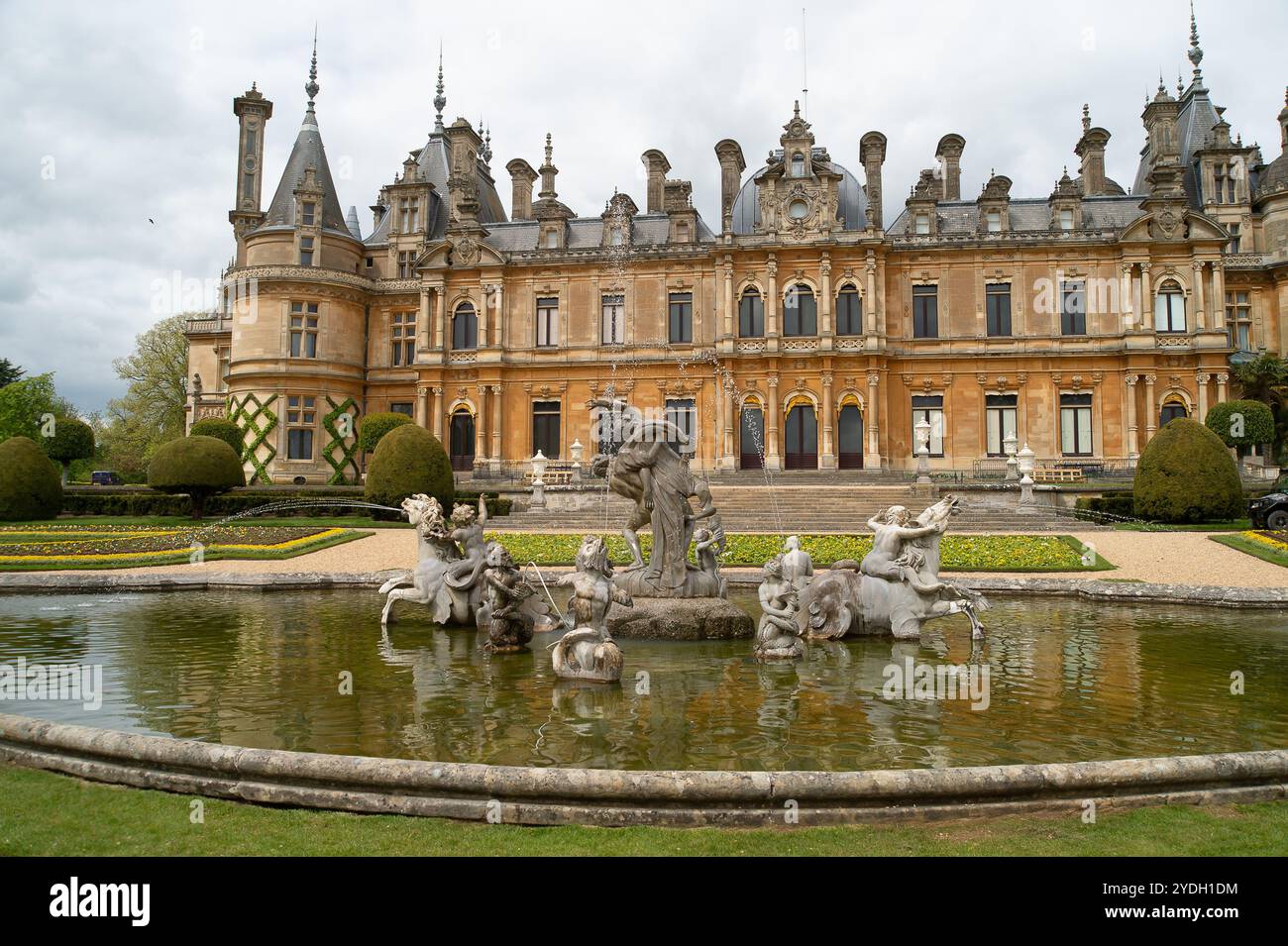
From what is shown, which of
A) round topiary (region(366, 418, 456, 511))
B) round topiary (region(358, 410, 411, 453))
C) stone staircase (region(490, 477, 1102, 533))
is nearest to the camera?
stone staircase (region(490, 477, 1102, 533))

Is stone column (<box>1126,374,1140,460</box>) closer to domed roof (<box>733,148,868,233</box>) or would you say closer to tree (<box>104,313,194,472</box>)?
domed roof (<box>733,148,868,233</box>)

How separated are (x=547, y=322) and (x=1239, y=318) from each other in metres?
33.0

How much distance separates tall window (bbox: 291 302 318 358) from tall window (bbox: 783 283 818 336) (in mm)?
23077

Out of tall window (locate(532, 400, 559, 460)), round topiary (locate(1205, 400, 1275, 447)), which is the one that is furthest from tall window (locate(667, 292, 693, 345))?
round topiary (locate(1205, 400, 1275, 447))

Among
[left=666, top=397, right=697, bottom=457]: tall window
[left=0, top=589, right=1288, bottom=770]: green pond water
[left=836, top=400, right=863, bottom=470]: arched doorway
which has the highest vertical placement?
[left=666, top=397, right=697, bottom=457]: tall window

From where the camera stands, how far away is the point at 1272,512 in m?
21.8

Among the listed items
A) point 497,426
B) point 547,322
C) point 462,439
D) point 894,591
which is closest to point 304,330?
point 462,439

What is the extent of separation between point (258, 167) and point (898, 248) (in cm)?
3516

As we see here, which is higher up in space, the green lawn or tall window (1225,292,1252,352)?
tall window (1225,292,1252,352)

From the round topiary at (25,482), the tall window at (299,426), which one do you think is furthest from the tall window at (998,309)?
the round topiary at (25,482)

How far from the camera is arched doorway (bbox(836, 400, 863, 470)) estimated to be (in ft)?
123

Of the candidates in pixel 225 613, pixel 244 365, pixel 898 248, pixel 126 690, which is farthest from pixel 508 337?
pixel 126 690
